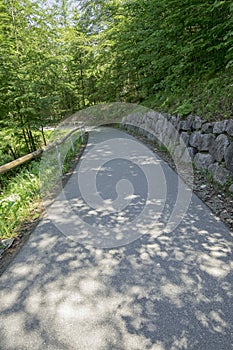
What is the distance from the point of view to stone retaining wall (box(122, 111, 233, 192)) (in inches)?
139

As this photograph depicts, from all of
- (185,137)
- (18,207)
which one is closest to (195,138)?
(185,137)

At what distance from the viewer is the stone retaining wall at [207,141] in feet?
11.6

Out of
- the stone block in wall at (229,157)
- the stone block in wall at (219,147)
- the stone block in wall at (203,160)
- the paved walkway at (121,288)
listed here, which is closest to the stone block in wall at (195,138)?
the stone block in wall at (203,160)

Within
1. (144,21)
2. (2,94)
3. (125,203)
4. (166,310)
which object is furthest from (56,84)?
(166,310)

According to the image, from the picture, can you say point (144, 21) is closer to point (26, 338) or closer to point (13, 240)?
point (13, 240)

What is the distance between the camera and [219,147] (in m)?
3.80

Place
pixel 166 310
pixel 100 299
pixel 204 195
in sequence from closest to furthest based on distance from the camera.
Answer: pixel 166 310, pixel 100 299, pixel 204 195

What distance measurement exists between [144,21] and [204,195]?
8.48m

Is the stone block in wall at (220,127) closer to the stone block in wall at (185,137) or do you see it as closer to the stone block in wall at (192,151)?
the stone block in wall at (192,151)

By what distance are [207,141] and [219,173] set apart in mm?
892

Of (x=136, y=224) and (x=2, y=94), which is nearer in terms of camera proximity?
(x=136, y=224)

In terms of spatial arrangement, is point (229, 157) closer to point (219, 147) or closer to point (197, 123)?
point (219, 147)

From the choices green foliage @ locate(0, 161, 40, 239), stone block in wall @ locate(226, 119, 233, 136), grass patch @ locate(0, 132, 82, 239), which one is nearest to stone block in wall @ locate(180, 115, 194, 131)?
stone block in wall @ locate(226, 119, 233, 136)

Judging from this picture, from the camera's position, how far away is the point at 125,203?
355 centimetres
